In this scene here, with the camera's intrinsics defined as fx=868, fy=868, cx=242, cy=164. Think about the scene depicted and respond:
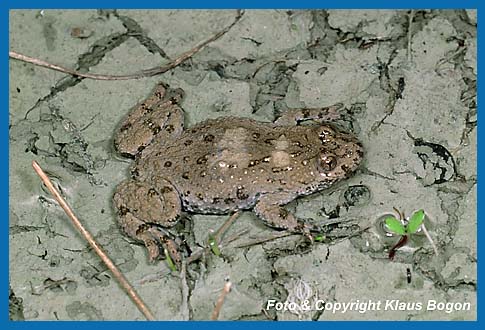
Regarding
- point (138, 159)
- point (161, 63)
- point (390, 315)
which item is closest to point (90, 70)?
point (161, 63)

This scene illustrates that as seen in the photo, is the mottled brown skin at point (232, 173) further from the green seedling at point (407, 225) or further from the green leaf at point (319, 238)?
the green seedling at point (407, 225)

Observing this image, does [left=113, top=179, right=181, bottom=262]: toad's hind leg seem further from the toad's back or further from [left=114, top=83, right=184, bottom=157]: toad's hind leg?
[left=114, top=83, right=184, bottom=157]: toad's hind leg

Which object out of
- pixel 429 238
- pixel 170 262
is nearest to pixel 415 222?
pixel 429 238

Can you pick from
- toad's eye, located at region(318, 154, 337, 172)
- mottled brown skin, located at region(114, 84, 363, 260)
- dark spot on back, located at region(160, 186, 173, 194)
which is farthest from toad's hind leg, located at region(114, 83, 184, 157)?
toad's eye, located at region(318, 154, 337, 172)

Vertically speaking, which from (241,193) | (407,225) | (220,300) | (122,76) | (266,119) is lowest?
(220,300)

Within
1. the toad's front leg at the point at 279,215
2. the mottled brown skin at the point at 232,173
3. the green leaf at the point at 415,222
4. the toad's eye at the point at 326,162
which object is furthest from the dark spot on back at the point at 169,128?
the green leaf at the point at 415,222

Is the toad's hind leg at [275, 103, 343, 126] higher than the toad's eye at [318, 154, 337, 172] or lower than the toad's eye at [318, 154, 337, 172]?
higher

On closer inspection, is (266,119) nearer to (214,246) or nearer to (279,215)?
(279,215)
